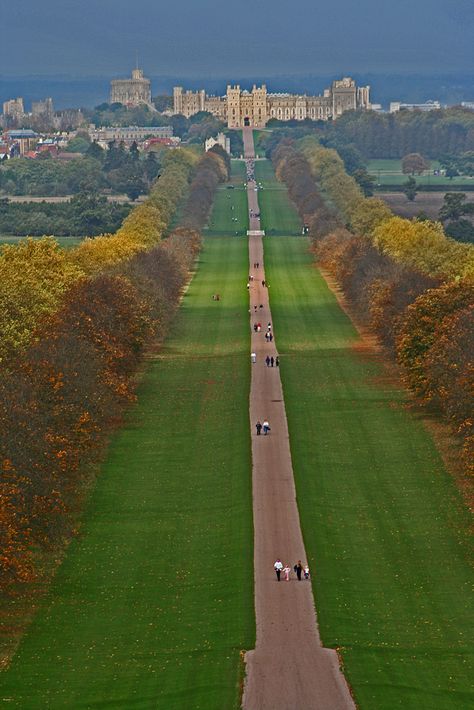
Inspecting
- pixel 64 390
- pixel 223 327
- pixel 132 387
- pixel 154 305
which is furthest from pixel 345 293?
pixel 64 390

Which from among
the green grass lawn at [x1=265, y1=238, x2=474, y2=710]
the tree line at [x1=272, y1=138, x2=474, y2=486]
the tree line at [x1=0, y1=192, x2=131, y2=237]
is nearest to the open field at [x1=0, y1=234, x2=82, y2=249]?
the tree line at [x1=0, y1=192, x2=131, y2=237]

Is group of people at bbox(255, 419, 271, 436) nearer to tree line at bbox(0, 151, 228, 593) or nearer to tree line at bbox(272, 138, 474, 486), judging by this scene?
tree line at bbox(0, 151, 228, 593)

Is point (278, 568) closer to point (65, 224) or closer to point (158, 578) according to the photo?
point (158, 578)

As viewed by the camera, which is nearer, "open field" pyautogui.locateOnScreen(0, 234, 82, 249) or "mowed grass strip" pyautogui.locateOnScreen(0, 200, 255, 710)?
"mowed grass strip" pyautogui.locateOnScreen(0, 200, 255, 710)

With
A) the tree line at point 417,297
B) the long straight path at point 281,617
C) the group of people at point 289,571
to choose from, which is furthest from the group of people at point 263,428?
the group of people at point 289,571

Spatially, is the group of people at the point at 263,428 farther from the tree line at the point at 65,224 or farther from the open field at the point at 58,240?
the tree line at the point at 65,224

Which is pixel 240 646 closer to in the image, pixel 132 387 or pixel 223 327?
pixel 132 387
